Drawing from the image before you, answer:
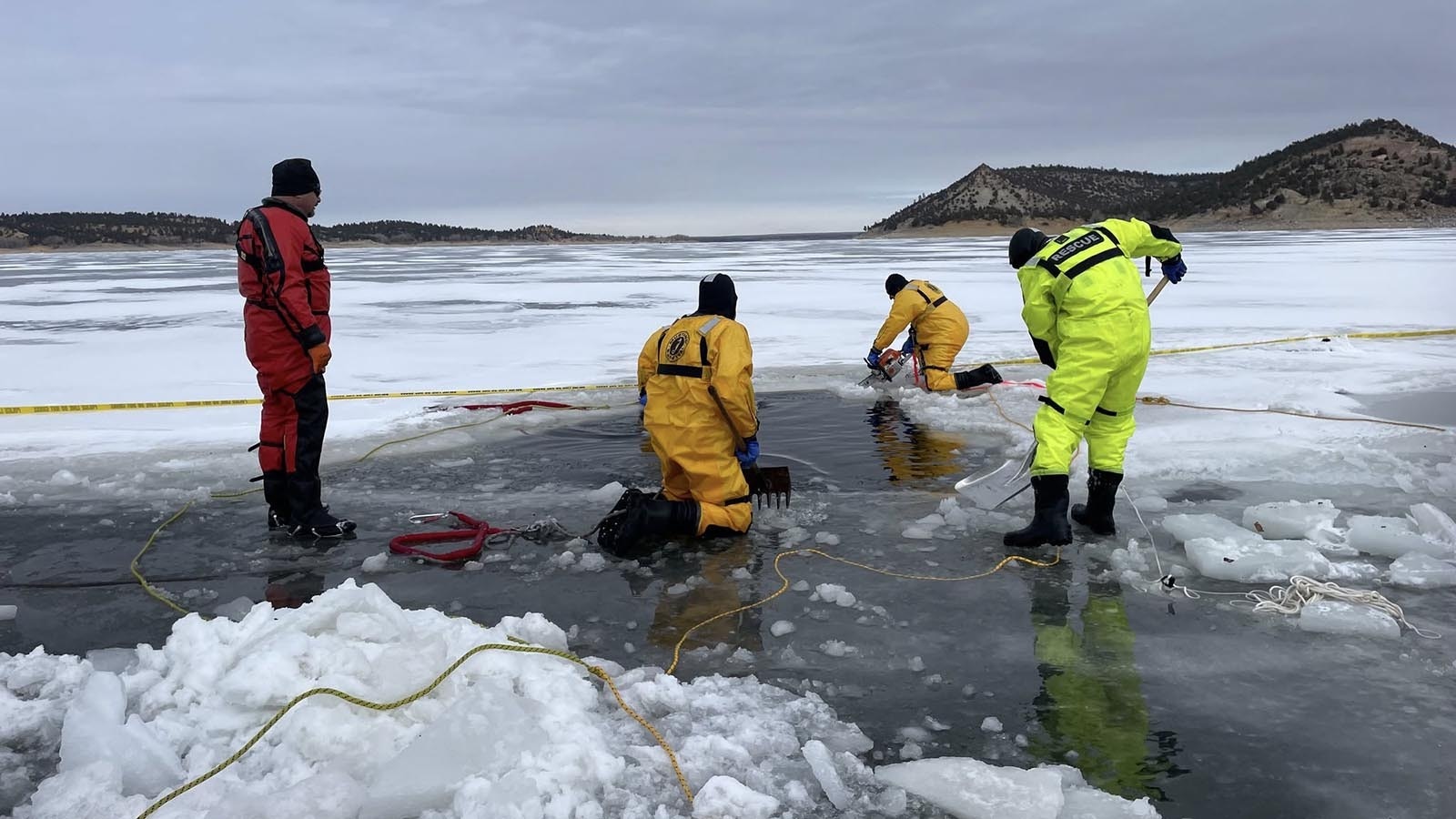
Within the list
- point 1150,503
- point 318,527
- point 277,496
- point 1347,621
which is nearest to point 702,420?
point 318,527

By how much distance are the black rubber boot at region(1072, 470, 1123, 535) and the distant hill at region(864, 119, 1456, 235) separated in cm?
5960

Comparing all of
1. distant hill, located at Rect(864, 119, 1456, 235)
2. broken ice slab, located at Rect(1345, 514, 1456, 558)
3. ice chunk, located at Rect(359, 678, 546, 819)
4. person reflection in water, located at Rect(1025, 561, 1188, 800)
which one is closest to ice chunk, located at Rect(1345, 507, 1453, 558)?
broken ice slab, located at Rect(1345, 514, 1456, 558)

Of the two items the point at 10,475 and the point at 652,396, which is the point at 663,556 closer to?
the point at 652,396

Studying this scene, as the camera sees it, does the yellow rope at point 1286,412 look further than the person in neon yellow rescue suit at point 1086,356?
Yes

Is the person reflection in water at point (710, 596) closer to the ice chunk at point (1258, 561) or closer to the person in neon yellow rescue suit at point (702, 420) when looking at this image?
the person in neon yellow rescue suit at point (702, 420)

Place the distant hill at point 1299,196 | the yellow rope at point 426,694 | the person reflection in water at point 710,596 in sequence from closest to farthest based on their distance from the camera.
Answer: the yellow rope at point 426,694
the person reflection in water at point 710,596
the distant hill at point 1299,196

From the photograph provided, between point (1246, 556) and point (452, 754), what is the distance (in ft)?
11.3

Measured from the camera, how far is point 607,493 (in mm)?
5570

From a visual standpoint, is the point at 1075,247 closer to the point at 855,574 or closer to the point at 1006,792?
the point at 855,574

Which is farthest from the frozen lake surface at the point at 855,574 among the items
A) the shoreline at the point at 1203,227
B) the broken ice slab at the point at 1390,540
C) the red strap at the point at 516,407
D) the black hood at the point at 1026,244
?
the shoreline at the point at 1203,227

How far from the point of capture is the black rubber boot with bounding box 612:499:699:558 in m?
4.50

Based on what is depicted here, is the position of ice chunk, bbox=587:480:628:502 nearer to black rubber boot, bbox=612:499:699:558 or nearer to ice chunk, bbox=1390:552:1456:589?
black rubber boot, bbox=612:499:699:558

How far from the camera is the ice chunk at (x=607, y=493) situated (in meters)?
5.52

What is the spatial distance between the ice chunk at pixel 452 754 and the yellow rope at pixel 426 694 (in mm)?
164
